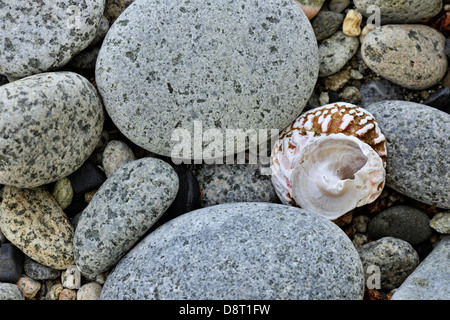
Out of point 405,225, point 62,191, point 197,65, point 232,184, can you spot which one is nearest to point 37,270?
point 62,191

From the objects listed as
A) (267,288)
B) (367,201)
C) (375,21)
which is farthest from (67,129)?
(375,21)

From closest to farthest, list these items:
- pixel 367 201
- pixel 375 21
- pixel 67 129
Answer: pixel 67 129
pixel 367 201
pixel 375 21

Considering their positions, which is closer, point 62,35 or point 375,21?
point 62,35

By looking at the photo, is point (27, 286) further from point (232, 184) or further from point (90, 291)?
point (232, 184)

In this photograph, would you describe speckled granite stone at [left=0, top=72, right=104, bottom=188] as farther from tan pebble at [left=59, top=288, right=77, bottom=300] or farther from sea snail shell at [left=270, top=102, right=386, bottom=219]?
sea snail shell at [left=270, top=102, right=386, bottom=219]

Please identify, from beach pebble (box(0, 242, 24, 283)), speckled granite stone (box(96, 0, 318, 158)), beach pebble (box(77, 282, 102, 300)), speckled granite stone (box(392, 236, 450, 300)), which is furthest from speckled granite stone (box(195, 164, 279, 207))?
beach pebble (box(0, 242, 24, 283))

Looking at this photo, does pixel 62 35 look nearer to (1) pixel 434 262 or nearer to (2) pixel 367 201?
(2) pixel 367 201
